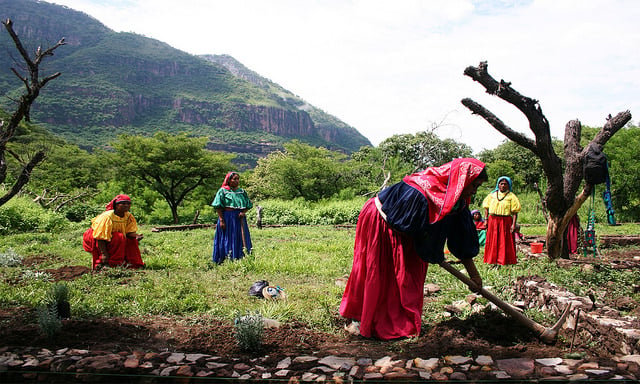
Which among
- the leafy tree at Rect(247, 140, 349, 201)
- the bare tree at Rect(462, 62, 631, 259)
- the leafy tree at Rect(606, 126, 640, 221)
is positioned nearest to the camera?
the bare tree at Rect(462, 62, 631, 259)

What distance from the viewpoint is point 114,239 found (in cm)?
647

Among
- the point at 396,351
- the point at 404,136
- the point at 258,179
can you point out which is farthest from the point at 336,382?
the point at 404,136

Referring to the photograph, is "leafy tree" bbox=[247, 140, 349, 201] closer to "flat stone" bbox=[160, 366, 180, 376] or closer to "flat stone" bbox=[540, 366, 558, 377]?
"flat stone" bbox=[160, 366, 180, 376]

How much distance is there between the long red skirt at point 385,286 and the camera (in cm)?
357

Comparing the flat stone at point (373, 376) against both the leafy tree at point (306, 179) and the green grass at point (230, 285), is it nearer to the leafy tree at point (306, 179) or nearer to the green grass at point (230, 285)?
the green grass at point (230, 285)

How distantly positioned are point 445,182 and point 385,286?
A: 1121 millimetres

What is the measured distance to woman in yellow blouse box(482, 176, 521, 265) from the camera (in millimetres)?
7191

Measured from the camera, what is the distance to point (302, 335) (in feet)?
11.6

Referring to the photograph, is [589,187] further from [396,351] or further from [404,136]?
[404,136]

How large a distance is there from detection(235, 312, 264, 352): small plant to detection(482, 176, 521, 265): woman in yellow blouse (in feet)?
18.0

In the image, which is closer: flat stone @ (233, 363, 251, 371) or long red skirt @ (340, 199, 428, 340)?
flat stone @ (233, 363, 251, 371)

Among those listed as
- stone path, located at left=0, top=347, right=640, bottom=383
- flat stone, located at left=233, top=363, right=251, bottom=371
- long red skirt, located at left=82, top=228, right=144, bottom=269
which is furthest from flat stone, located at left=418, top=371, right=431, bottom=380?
long red skirt, located at left=82, top=228, right=144, bottom=269

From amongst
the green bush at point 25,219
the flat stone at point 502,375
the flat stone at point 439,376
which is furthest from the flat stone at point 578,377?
the green bush at point 25,219

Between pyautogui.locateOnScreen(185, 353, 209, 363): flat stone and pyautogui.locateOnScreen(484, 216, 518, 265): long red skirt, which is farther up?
pyautogui.locateOnScreen(484, 216, 518, 265): long red skirt
